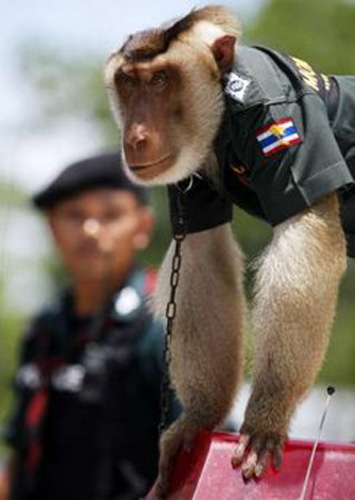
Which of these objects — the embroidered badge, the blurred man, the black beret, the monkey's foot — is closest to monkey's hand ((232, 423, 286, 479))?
the monkey's foot

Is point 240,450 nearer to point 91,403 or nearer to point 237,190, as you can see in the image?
point 237,190

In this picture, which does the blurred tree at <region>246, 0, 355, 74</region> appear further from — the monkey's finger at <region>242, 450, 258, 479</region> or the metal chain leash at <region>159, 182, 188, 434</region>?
the monkey's finger at <region>242, 450, 258, 479</region>

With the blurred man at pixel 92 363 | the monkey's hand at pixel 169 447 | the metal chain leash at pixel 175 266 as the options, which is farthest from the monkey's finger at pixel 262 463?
the blurred man at pixel 92 363

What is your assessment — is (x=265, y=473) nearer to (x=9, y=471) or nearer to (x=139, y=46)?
(x=139, y=46)

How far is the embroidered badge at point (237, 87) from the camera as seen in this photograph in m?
4.98

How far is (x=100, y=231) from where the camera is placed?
7.65 metres

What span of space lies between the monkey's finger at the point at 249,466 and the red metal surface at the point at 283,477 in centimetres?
2

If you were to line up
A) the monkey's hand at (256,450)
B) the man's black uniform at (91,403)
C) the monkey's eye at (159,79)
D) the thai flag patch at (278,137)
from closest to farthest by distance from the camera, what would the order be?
the monkey's hand at (256,450) < the thai flag patch at (278,137) < the monkey's eye at (159,79) < the man's black uniform at (91,403)

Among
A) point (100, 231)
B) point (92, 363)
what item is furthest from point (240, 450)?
point (100, 231)

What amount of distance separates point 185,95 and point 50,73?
3201 centimetres

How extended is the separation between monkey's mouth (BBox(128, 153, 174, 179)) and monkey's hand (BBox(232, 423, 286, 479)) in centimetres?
90

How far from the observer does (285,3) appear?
108ft

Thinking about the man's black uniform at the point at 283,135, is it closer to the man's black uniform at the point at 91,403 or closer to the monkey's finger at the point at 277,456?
the monkey's finger at the point at 277,456

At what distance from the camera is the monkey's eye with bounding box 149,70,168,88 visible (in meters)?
5.23
